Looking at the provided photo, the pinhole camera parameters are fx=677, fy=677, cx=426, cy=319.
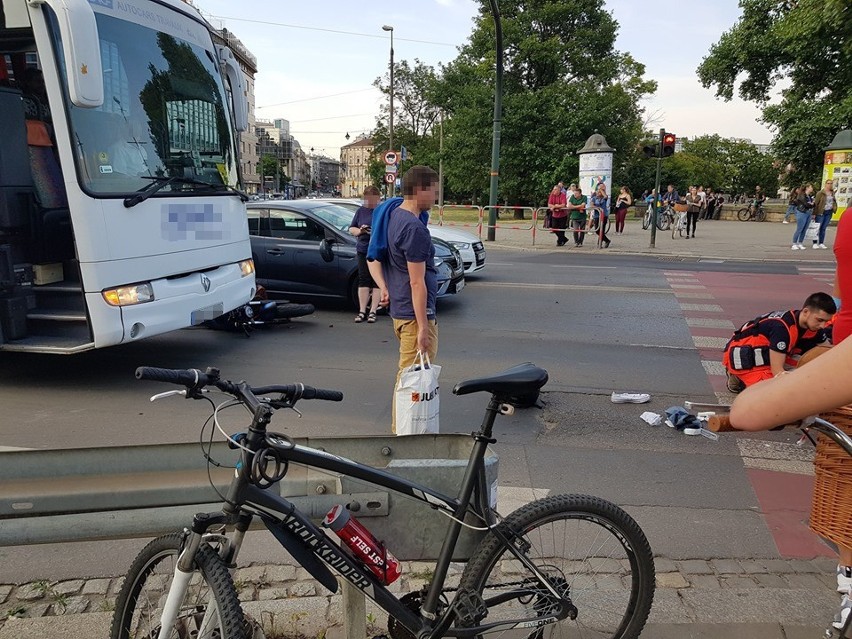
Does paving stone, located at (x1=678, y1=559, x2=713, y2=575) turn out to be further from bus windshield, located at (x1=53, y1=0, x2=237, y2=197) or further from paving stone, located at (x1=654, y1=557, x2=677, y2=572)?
bus windshield, located at (x1=53, y1=0, x2=237, y2=197)

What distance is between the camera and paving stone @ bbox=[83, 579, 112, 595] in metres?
3.16

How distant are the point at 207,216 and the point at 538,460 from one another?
410 centimetres

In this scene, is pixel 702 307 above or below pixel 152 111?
below

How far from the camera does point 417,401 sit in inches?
165

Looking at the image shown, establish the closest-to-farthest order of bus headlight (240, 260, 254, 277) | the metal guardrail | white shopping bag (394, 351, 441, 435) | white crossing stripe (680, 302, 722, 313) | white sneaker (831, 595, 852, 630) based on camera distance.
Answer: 1. the metal guardrail
2. white sneaker (831, 595, 852, 630)
3. white shopping bag (394, 351, 441, 435)
4. bus headlight (240, 260, 254, 277)
5. white crossing stripe (680, 302, 722, 313)

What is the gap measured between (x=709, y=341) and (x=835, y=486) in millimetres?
6324

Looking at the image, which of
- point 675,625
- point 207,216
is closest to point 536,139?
point 207,216

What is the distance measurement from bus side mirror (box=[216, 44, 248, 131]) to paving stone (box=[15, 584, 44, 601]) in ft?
18.1

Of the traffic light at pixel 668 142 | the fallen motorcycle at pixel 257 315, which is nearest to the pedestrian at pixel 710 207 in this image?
the traffic light at pixel 668 142

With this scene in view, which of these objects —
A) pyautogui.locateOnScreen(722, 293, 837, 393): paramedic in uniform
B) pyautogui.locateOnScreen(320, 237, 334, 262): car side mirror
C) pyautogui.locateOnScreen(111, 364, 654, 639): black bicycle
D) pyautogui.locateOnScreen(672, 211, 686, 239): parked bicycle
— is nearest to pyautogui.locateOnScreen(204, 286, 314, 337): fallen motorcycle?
pyautogui.locateOnScreen(320, 237, 334, 262): car side mirror

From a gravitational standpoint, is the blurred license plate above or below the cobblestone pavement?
above

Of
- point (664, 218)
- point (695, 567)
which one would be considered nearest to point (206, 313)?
point (695, 567)

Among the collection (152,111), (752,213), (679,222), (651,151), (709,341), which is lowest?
(752,213)

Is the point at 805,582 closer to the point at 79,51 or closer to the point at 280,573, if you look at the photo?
the point at 280,573
